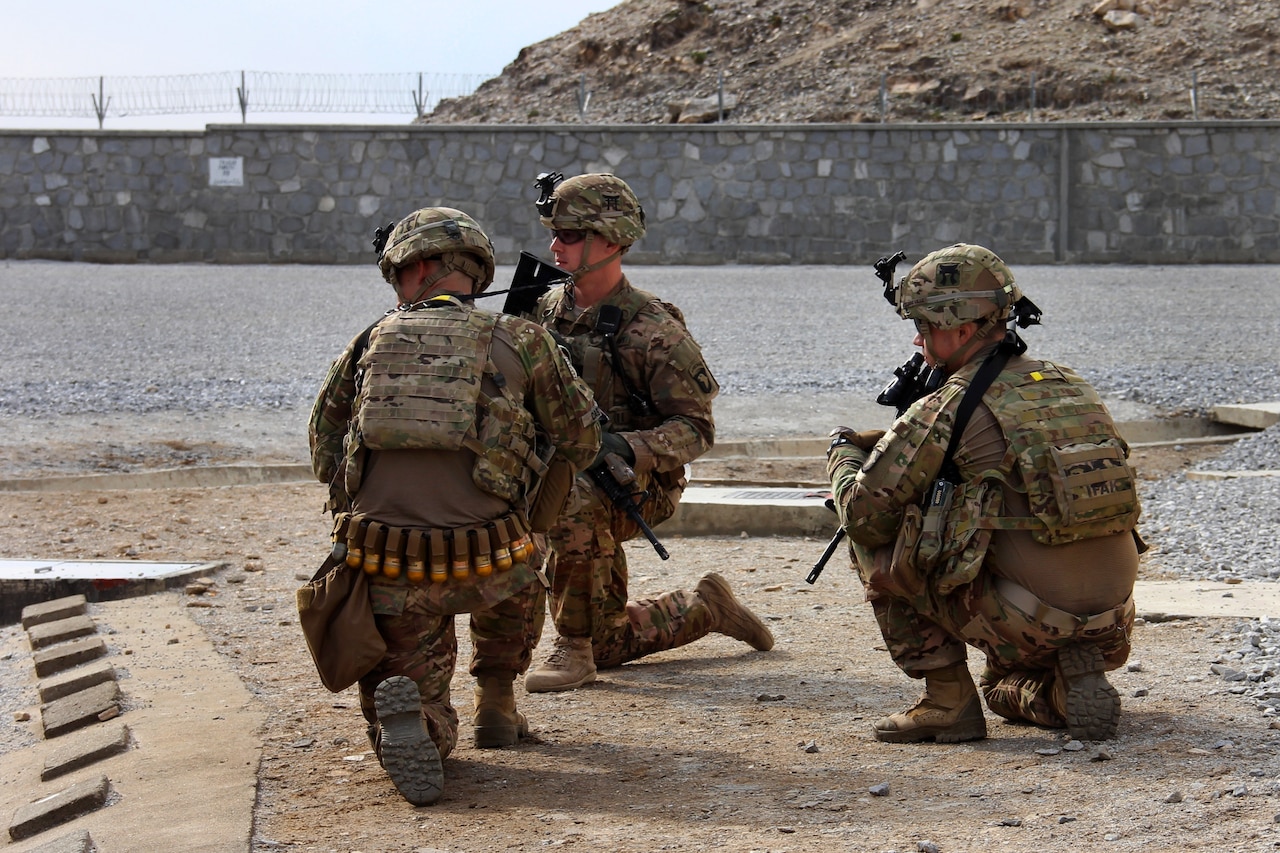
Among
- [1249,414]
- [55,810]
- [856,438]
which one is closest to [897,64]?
[1249,414]

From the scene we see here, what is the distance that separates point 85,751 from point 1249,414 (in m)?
9.05

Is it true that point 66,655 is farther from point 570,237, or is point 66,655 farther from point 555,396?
point 555,396

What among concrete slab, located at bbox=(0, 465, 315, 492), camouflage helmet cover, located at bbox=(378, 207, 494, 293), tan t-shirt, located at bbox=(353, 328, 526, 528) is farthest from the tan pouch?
concrete slab, located at bbox=(0, 465, 315, 492)

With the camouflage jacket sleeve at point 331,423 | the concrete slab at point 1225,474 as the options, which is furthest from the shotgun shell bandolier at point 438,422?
the concrete slab at point 1225,474

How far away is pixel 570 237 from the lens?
A: 528 centimetres

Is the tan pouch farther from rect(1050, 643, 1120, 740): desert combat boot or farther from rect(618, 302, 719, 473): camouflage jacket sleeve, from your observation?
rect(1050, 643, 1120, 740): desert combat boot

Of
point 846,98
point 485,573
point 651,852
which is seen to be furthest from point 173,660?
point 846,98

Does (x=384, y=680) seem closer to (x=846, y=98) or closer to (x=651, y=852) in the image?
(x=651, y=852)

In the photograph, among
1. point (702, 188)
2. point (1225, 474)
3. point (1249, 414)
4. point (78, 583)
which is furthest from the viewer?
point (702, 188)

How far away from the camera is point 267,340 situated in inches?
595

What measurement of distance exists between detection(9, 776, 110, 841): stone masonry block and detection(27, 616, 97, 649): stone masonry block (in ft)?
6.89

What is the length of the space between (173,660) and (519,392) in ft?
7.53

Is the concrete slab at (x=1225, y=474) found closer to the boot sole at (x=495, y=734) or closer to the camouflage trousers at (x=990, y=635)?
the camouflage trousers at (x=990, y=635)

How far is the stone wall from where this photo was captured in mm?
23594
